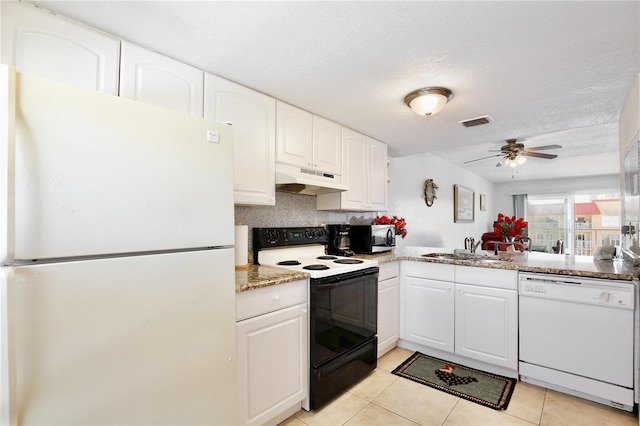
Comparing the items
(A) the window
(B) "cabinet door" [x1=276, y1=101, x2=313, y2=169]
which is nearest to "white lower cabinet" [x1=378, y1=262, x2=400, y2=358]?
(B) "cabinet door" [x1=276, y1=101, x2=313, y2=169]

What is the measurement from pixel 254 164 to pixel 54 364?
4.69 feet

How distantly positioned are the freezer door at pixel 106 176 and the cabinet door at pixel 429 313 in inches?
81.5

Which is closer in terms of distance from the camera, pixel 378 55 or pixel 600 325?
pixel 378 55

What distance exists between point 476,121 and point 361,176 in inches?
44.0

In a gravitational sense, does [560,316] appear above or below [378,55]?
below

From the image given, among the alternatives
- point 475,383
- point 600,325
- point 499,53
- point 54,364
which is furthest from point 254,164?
point 600,325

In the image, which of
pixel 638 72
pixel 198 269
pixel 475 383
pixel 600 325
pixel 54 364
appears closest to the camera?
pixel 54 364

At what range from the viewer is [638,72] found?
1.79 metres

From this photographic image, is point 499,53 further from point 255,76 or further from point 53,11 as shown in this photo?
point 53,11

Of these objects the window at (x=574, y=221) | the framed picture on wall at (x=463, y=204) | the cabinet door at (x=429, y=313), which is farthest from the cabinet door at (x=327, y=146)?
the window at (x=574, y=221)

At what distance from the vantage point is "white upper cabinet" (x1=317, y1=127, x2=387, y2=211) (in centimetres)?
281

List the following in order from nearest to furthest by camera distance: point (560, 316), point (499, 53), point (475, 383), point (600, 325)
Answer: point (499, 53) → point (600, 325) → point (560, 316) → point (475, 383)

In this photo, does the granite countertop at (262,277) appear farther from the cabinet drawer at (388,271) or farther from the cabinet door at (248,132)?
the cabinet drawer at (388,271)

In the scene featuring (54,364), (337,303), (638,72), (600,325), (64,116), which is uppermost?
(638,72)
